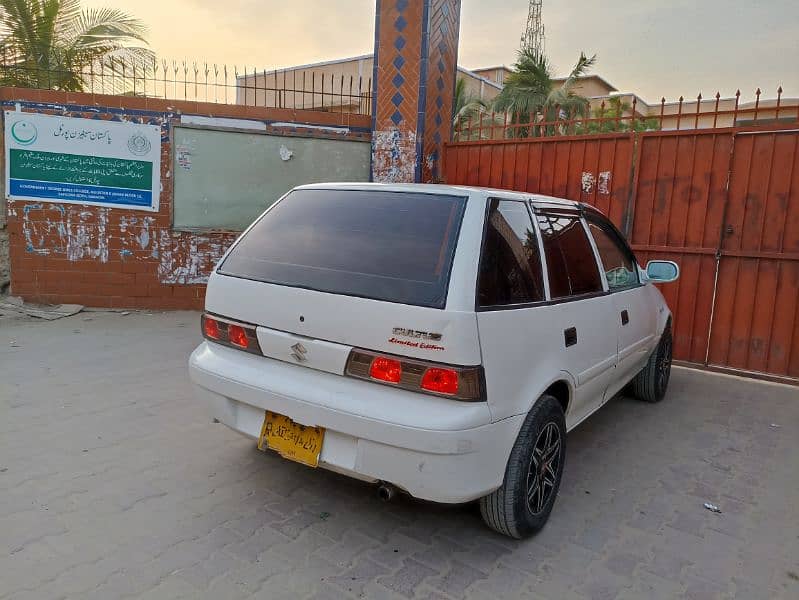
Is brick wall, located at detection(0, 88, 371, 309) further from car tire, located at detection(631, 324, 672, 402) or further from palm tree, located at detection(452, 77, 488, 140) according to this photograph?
palm tree, located at detection(452, 77, 488, 140)

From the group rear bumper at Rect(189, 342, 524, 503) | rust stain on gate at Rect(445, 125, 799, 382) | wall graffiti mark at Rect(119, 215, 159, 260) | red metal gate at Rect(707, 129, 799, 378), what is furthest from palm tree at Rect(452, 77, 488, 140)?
rear bumper at Rect(189, 342, 524, 503)

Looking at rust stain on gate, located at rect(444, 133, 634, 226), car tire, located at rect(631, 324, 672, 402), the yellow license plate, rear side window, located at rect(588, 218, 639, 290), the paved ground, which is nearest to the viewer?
the paved ground

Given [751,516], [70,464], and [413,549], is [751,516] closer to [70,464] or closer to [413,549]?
[413,549]

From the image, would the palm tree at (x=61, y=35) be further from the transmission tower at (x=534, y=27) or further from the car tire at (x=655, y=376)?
the transmission tower at (x=534, y=27)

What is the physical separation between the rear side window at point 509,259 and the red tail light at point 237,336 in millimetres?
1203

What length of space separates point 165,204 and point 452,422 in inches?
257

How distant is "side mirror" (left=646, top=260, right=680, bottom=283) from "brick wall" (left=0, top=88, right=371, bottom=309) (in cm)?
493

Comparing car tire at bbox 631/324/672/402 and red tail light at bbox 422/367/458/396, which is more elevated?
red tail light at bbox 422/367/458/396

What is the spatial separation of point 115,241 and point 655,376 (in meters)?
6.63

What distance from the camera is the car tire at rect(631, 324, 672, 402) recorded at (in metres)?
5.08

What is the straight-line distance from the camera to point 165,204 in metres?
7.74

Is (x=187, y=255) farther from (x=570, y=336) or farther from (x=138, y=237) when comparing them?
(x=570, y=336)

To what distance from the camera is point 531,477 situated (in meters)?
2.88

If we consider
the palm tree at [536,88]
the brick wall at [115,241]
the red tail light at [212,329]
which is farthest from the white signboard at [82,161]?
the palm tree at [536,88]
